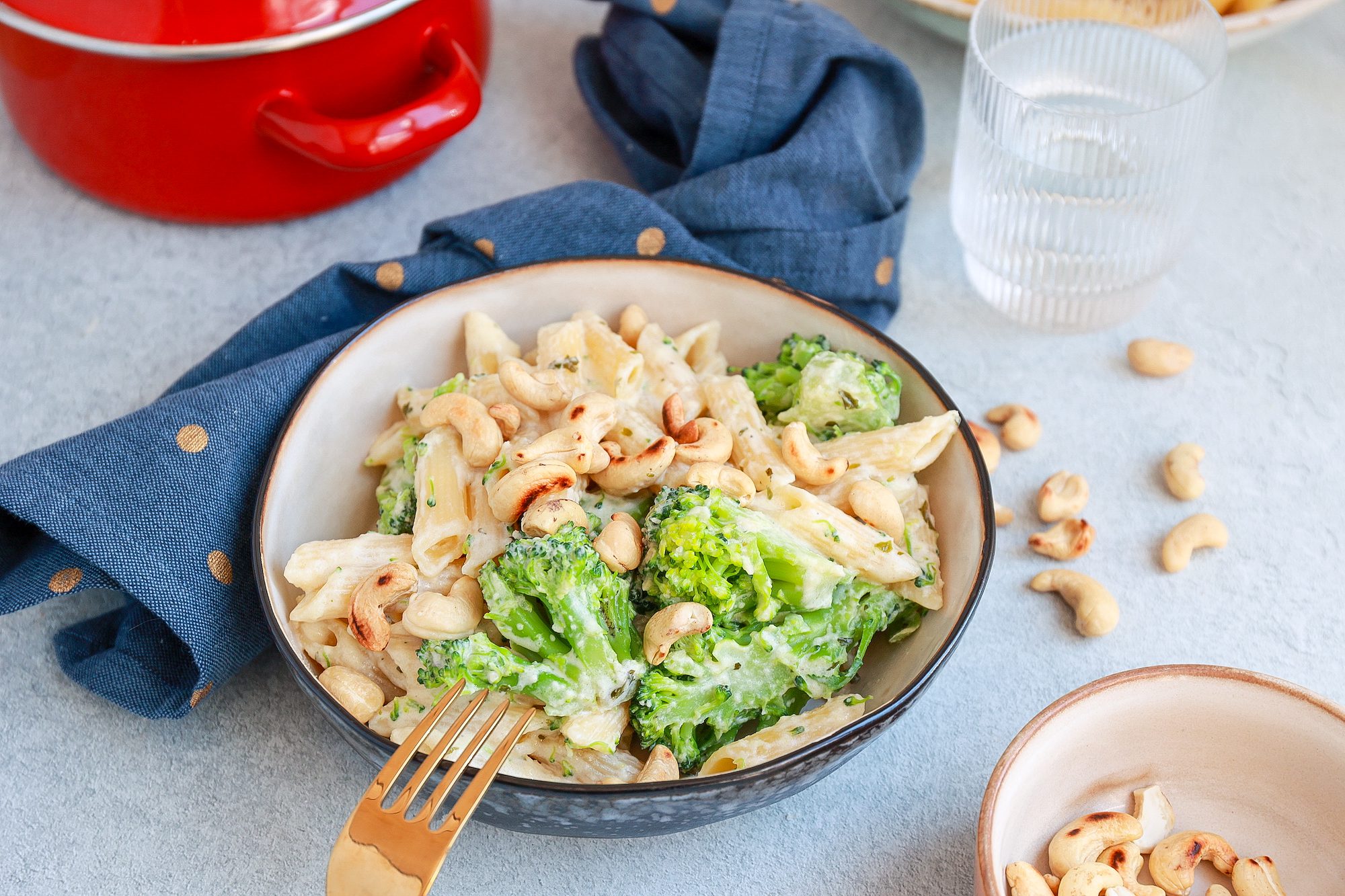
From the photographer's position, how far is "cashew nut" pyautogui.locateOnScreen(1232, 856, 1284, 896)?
1094 millimetres

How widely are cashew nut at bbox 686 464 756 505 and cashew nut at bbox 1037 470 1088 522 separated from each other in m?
0.45

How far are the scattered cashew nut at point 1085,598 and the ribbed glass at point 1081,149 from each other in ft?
1.49

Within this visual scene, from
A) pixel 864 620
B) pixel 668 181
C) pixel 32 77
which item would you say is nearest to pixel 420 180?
pixel 668 181

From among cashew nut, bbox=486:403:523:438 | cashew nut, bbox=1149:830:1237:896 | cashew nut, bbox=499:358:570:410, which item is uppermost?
cashew nut, bbox=499:358:570:410

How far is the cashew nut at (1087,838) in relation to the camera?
3.56 ft

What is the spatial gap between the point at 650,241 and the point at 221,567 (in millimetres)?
670

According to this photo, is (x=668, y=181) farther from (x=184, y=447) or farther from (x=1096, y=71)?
(x=184, y=447)

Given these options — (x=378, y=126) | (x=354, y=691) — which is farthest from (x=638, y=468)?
(x=378, y=126)

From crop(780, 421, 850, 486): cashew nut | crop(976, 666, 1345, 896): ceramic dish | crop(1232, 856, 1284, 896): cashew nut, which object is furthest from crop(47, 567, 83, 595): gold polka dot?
crop(1232, 856, 1284, 896): cashew nut

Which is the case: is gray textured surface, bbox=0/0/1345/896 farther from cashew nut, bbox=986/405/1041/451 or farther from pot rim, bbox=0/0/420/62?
pot rim, bbox=0/0/420/62

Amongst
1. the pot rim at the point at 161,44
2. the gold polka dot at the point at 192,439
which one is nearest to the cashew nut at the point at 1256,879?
the gold polka dot at the point at 192,439

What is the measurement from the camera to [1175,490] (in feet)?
4.91

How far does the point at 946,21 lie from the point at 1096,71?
12.3 inches

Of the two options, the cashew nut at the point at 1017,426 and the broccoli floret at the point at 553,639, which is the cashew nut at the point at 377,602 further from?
the cashew nut at the point at 1017,426
